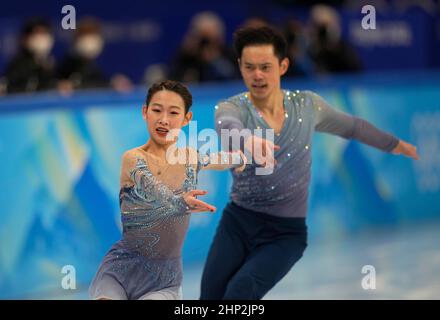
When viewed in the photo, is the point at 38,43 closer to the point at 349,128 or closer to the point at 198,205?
the point at 349,128

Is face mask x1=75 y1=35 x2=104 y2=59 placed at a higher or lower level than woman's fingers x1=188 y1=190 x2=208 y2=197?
higher

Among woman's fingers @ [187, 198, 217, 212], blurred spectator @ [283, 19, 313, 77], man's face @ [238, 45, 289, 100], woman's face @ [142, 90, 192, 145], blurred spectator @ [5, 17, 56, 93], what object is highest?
blurred spectator @ [283, 19, 313, 77]

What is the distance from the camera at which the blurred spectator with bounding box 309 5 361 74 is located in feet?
29.4

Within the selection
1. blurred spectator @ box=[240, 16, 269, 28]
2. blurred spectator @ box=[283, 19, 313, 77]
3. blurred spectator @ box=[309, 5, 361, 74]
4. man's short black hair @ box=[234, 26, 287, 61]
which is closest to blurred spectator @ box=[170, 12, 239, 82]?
blurred spectator @ box=[240, 16, 269, 28]

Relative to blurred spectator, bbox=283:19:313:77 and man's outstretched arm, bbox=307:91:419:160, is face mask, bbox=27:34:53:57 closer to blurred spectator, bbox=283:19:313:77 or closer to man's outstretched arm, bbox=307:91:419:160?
blurred spectator, bbox=283:19:313:77

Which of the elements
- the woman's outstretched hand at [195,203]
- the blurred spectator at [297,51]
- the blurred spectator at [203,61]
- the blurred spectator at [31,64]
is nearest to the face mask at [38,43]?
the blurred spectator at [31,64]

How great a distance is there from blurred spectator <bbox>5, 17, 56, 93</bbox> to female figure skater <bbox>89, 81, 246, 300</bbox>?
10.6 ft

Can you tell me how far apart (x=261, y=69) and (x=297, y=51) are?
412 cm

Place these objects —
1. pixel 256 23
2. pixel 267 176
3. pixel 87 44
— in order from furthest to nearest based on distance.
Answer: pixel 87 44 < pixel 256 23 < pixel 267 176

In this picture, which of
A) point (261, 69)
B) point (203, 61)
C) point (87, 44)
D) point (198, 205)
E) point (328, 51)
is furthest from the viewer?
point (328, 51)

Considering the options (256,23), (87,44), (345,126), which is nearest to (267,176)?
(345,126)

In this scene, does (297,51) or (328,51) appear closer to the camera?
(297,51)

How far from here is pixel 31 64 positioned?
7.45m

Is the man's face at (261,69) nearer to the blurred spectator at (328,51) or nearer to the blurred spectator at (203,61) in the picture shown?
the blurred spectator at (203,61)
